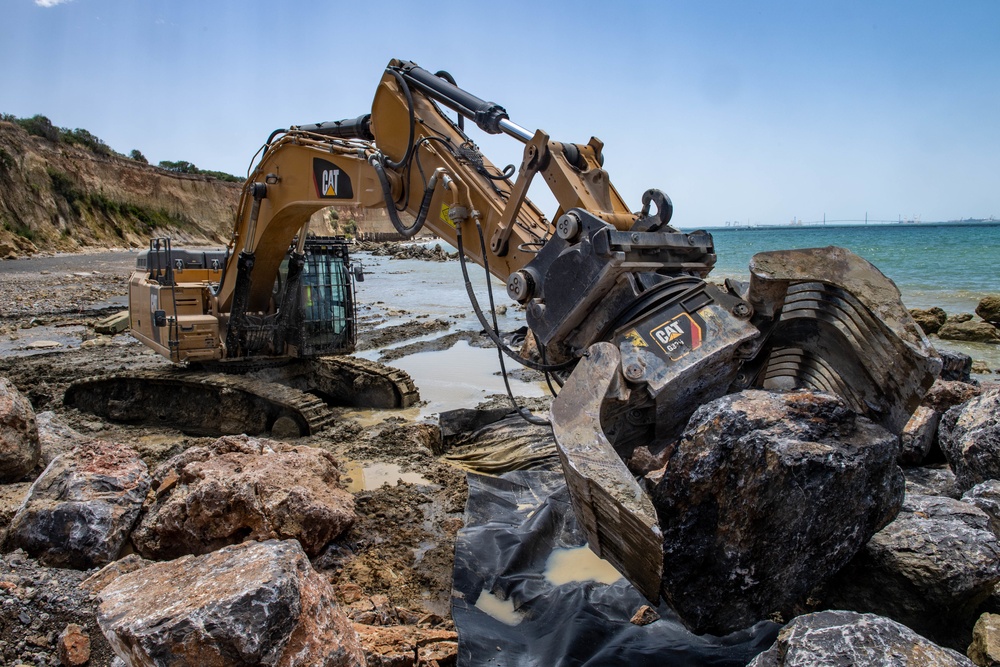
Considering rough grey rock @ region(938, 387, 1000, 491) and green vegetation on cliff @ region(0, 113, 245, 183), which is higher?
green vegetation on cliff @ region(0, 113, 245, 183)

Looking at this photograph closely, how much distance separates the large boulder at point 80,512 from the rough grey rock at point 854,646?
3243mm

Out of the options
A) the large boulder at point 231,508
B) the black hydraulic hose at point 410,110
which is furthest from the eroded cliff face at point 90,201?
the large boulder at point 231,508

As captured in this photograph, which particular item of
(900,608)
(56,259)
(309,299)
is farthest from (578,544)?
(56,259)

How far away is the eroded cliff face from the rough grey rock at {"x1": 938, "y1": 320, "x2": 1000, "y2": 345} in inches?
1279

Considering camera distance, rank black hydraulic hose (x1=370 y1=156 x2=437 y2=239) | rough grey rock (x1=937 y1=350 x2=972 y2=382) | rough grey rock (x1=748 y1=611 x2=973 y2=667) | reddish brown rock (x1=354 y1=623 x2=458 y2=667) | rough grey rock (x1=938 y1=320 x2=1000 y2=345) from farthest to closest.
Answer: rough grey rock (x1=938 y1=320 x2=1000 y2=345) → rough grey rock (x1=937 y1=350 x2=972 y2=382) → black hydraulic hose (x1=370 y1=156 x2=437 y2=239) → reddish brown rock (x1=354 y1=623 x2=458 y2=667) → rough grey rock (x1=748 y1=611 x2=973 y2=667)

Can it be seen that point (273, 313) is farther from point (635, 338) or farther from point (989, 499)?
point (989, 499)

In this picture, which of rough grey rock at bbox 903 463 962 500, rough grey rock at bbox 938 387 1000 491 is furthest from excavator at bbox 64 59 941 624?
rough grey rock at bbox 903 463 962 500

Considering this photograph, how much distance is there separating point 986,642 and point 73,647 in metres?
3.53

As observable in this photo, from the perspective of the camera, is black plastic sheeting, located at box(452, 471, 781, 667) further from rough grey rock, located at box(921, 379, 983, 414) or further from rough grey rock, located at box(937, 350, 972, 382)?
rough grey rock, located at box(937, 350, 972, 382)

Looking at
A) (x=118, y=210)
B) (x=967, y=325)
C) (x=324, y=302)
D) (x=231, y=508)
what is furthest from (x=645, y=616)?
(x=118, y=210)

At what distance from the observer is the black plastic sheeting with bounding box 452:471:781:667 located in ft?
9.80

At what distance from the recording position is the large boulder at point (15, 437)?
4.79 metres

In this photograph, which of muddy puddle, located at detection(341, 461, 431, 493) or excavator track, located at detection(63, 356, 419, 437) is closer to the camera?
muddy puddle, located at detection(341, 461, 431, 493)

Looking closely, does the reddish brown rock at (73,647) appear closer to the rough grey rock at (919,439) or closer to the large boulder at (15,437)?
the large boulder at (15,437)
